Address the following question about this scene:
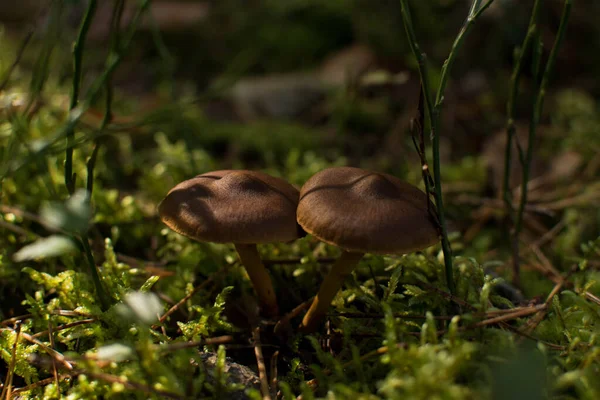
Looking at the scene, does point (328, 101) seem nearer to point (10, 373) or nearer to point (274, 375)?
point (274, 375)

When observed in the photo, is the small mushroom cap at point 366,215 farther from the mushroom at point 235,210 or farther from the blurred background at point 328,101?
the blurred background at point 328,101

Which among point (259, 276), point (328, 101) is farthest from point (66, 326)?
point (328, 101)

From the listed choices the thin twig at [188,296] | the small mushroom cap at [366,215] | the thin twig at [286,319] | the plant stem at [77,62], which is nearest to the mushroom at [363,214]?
the small mushroom cap at [366,215]

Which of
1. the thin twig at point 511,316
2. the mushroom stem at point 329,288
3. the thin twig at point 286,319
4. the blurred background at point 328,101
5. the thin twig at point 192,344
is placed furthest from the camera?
the blurred background at point 328,101

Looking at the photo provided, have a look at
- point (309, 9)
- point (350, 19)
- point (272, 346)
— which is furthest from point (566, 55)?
point (272, 346)

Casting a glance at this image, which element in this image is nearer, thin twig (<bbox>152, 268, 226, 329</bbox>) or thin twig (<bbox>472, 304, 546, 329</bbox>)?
thin twig (<bbox>472, 304, 546, 329</bbox>)

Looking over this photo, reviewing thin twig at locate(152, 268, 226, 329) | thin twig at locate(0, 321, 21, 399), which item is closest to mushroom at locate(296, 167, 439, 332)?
thin twig at locate(152, 268, 226, 329)

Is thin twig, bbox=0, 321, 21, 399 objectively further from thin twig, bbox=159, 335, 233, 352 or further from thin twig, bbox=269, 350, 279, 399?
thin twig, bbox=269, 350, 279, 399
